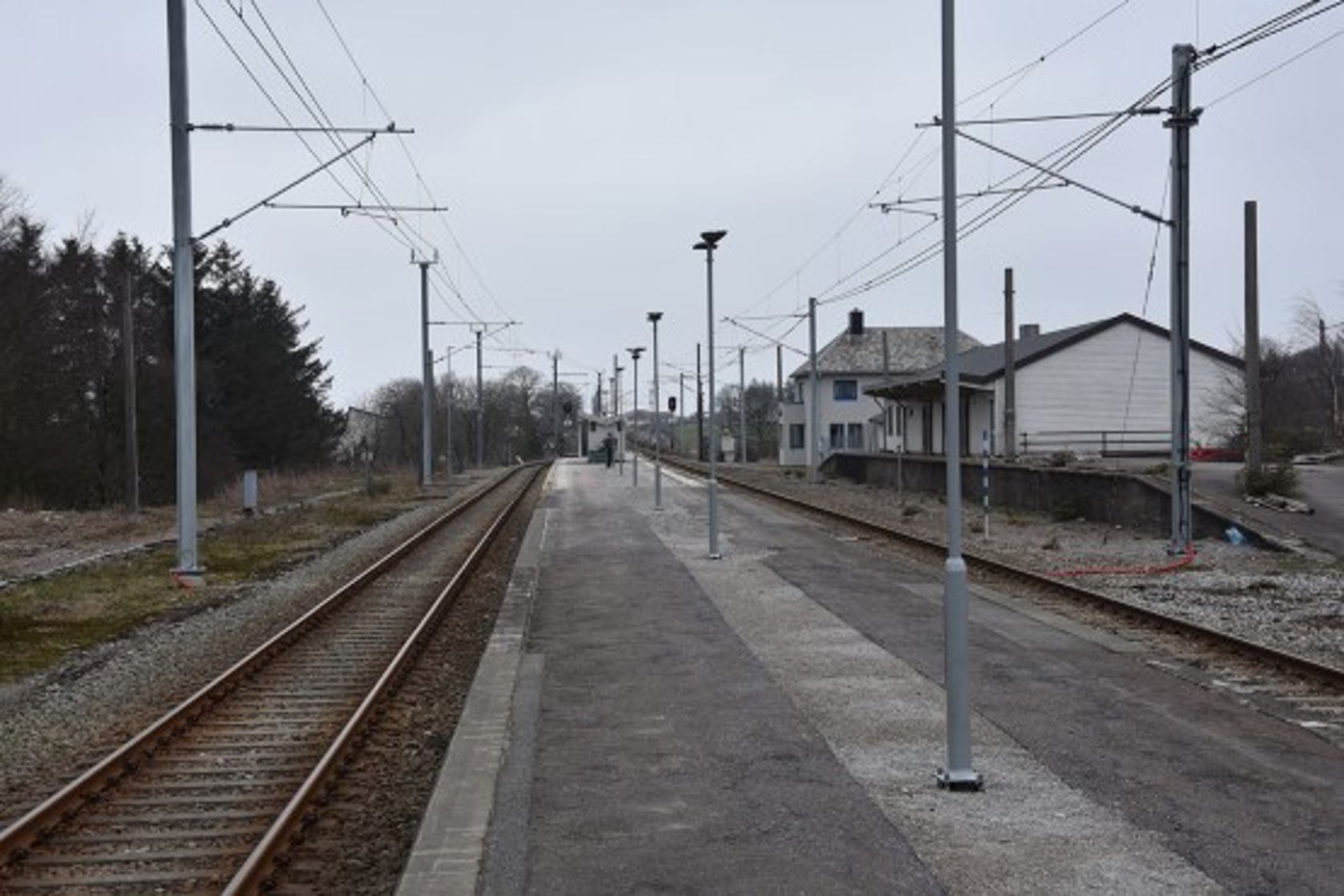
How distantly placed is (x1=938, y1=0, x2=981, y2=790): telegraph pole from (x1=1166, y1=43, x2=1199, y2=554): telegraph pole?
552 inches

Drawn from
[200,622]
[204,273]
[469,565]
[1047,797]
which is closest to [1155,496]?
[469,565]

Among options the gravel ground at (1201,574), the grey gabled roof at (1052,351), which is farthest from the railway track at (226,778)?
the grey gabled roof at (1052,351)

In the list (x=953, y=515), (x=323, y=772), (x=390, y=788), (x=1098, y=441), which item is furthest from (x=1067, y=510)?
(x=323, y=772)

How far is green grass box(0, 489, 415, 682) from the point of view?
14.3 metres

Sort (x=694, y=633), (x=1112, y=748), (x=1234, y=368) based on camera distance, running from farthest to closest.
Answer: (x=1234, y=368) → (x=694, y=633) → (x=1112, y=748)

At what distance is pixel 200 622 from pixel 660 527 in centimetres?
1452

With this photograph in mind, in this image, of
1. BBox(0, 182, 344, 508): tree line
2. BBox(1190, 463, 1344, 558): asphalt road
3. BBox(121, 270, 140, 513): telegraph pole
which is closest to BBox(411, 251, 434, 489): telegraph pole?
BBox(0, 182, 344, 508): tree line

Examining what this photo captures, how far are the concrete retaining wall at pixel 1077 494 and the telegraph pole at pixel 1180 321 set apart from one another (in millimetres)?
2544

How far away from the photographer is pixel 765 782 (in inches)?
308

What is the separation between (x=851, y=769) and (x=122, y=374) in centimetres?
4410

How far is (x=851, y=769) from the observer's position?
26.7 ft

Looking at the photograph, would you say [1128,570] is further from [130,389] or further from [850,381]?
[850,381]

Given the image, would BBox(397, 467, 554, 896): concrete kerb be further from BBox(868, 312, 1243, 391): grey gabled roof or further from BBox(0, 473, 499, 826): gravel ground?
BBox(868, 312, 1243, 391): grey gabled roof

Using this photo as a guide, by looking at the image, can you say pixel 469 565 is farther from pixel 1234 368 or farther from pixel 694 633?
pixel 1234 368
